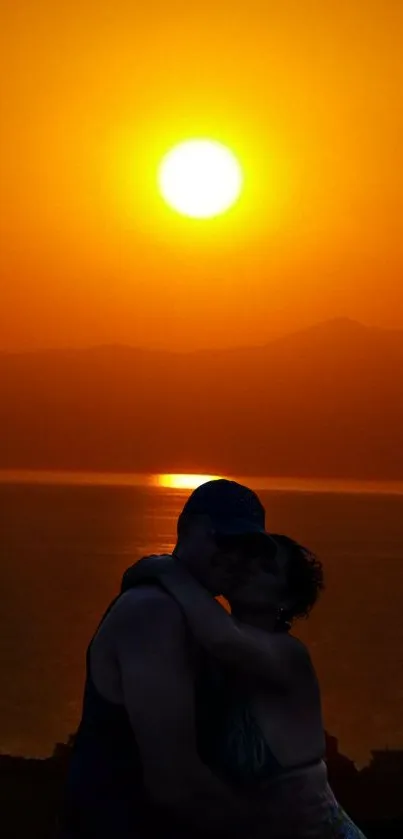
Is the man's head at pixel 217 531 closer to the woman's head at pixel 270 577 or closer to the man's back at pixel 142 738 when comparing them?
the woman's head at pixel 270 577

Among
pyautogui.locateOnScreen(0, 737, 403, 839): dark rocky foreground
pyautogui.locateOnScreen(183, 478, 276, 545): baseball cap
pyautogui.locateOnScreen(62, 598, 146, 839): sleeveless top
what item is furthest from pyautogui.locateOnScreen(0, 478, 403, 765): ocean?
pyautogui.locateOnScreen(183, 478, 276, 545): baseball cap

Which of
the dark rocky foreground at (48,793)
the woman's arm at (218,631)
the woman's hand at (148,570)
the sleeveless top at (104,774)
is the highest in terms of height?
the dark rocky foreground at (48,793)

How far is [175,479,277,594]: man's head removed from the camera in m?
3.18

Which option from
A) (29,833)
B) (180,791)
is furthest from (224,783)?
(29,833)

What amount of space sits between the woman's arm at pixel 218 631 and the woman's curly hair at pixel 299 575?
14 centimetres

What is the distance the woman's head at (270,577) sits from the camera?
3.21 m

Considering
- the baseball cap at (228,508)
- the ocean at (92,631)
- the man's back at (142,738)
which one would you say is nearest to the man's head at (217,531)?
the baseball cap at (228,508)

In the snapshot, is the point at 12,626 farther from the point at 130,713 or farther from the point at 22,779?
the point at 130,713

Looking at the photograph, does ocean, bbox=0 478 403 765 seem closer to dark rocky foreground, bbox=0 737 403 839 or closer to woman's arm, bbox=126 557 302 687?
dark rocky foreground, bbox=0 737 403 839

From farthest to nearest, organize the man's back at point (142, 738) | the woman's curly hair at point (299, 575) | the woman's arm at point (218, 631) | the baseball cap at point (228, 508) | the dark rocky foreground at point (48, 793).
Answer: the dark rocky foreground at point (48, 793) → the woman's curly hair at point (299, 575) → the baseball cap at point (228, 508) → the woman's arm at point (218, 631) → the man's back at point (142, 738)

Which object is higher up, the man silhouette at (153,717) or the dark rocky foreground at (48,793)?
the dark rocky foreground at (48,793)

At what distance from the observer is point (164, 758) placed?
2.95 metres

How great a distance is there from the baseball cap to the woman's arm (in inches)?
6.9

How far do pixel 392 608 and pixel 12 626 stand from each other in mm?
41899
